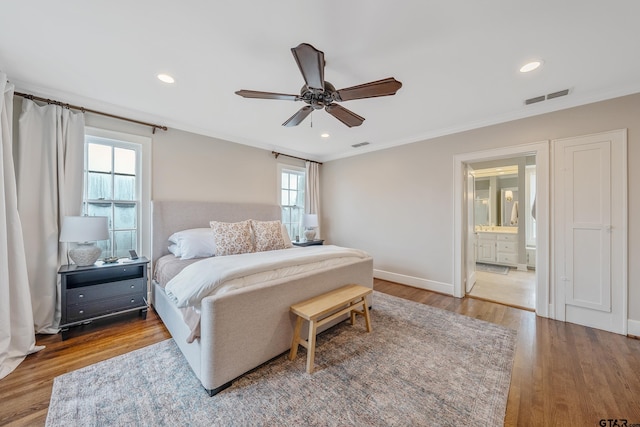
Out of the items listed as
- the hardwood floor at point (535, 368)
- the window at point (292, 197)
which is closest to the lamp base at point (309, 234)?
the window at point (292, 197)

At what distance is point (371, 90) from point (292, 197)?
3.44m

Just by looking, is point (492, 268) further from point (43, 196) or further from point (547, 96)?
point (43, 196)

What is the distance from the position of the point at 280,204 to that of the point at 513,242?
5.38 metres

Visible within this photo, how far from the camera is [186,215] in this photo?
135 inches

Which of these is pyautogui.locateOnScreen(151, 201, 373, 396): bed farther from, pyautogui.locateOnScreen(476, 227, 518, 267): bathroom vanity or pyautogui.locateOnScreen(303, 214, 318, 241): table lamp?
pyautogui.locateOnScreen(476, 227, 518, 267): bathroom vanity

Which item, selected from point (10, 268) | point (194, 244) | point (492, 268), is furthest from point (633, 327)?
point (10, 268)

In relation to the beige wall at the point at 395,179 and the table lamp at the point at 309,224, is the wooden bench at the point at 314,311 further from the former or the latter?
the table lamp at the point at 309,224

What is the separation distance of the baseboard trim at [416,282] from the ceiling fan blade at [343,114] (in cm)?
285

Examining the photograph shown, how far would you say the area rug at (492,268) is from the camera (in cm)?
524

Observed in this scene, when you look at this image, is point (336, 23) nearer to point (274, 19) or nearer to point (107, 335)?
point (274, 19)

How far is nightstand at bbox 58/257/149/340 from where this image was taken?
236cm

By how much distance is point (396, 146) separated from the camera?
423 cm

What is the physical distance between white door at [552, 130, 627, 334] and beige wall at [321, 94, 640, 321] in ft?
0.27

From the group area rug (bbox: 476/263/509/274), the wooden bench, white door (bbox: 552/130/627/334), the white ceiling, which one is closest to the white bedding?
the wooden bench
